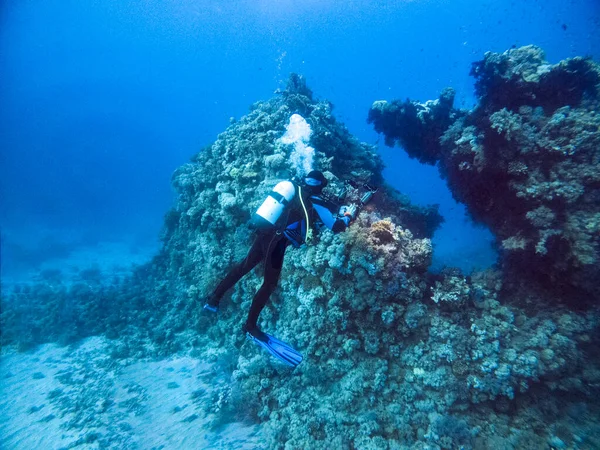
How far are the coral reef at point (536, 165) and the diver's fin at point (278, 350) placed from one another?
17.2 ft

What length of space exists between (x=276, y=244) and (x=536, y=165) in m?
6.29

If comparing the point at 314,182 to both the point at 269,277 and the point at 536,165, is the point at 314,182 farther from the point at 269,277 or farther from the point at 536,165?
the point at 536,165

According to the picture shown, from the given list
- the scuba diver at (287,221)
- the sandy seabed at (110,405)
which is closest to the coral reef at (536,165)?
the scuba diver at (287,221)

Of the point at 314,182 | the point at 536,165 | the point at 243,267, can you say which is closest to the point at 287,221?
the point at 314,182

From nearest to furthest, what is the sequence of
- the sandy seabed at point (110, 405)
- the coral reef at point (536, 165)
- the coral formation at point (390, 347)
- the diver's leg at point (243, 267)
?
the coral formation at point (390, 347)
the coral reef at point (536, 165)
the diver's leg at point (243, 267)
the sandy seabed at point (110, 405)

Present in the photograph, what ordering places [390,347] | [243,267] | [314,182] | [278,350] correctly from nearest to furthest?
[314,182], [278,350], [390,347], [243,267]

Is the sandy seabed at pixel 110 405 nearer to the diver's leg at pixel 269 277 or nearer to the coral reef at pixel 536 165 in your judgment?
the diver's leg at pixel 269 277

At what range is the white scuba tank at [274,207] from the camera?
231 inches

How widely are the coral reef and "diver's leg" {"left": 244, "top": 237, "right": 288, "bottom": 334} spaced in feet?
17.4

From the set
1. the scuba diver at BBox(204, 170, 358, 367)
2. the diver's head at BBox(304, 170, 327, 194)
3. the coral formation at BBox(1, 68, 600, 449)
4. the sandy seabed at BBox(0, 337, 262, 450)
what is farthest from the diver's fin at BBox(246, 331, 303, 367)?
the diver's head at BBox(304, 170, 327, 194)

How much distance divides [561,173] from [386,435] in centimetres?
662

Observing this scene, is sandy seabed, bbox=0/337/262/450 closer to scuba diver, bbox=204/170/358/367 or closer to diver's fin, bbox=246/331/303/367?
diver's fin, bbox=246/331/303/367

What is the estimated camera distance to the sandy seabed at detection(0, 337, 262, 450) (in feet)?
23.1

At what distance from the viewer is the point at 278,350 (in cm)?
634
